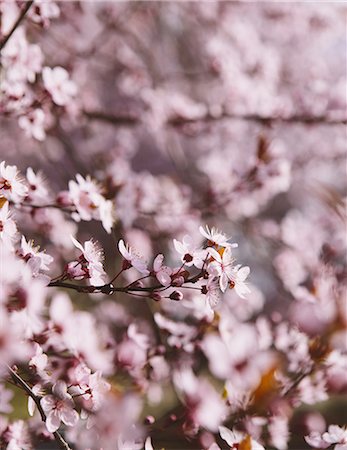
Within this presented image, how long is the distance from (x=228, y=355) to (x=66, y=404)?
0.42 meters

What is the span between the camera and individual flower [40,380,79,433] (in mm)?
1409

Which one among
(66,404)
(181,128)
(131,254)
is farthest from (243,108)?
(66,404)

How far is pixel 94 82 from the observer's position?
684 centimetres

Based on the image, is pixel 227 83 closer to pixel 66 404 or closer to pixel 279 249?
pixel 279 249

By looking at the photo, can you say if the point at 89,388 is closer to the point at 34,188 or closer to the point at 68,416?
the point at 68,416

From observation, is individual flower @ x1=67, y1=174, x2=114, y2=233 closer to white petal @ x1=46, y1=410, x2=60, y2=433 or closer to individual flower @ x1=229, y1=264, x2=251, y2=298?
individual flower @ x1=229, y1=264, x2=251, y2=298

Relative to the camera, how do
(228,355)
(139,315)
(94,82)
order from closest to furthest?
(228,355) → (139,315) → (94,82)

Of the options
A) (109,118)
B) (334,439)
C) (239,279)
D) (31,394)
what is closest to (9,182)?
(31,394)

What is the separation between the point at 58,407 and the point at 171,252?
1905mm

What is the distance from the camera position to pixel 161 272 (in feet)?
4.99

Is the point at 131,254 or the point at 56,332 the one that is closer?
the point at 131,254

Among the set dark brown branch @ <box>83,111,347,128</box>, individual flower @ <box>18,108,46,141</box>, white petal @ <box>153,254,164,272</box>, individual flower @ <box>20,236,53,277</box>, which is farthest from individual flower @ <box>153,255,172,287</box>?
dark brown branch @ <box>83,111,347,128</box>

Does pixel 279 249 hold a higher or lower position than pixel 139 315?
higher

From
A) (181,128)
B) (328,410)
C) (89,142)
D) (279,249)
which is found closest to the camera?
(181,128)
